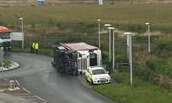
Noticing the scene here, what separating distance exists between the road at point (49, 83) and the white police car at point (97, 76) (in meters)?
1.01

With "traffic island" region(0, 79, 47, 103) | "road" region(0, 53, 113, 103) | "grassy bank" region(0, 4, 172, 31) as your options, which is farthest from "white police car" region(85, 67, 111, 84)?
"grassy bank" region(0, 4, 172, 31)

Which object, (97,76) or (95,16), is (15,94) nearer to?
(97,76)

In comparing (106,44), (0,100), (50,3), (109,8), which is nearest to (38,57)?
(106,44)

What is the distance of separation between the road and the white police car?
1.01 metres

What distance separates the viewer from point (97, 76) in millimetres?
47688

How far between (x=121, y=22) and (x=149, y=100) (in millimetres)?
41013

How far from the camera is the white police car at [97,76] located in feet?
156

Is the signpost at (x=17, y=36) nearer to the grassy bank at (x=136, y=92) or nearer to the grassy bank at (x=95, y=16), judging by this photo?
the grassy bank at (x=95, y=16)

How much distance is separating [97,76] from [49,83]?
444 centimetres

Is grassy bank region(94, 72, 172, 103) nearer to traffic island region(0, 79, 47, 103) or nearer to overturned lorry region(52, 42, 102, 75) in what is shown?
traffic island region(0, 79, 47, 103)

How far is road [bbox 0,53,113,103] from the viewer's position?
42094 millimetres

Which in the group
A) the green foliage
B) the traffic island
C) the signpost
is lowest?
the traffic island

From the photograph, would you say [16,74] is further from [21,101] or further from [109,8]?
[109,8]

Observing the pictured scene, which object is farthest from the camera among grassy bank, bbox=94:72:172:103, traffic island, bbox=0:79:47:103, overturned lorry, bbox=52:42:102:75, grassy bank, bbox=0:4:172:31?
grassy bank, bbox=0:4:172:31
